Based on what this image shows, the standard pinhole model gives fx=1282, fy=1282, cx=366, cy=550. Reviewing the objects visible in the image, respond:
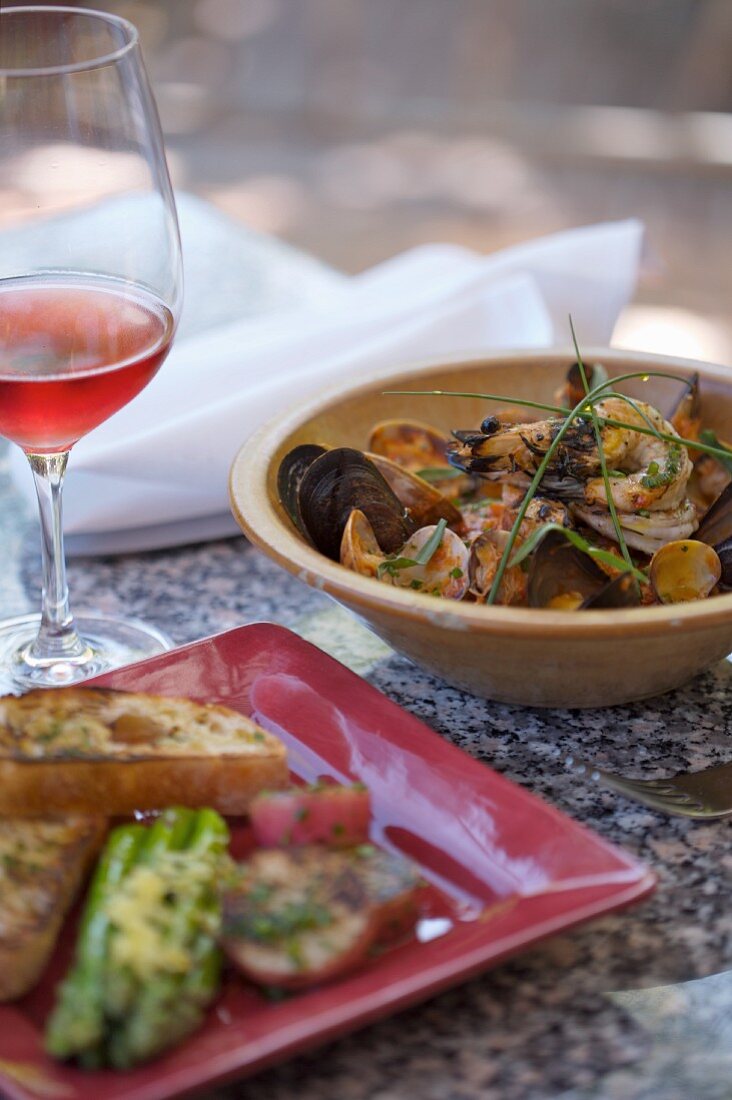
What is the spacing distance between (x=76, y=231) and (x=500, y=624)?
564mm

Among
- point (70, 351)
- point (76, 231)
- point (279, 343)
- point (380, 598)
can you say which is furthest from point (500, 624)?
point (279, 343)

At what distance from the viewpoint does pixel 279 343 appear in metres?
1.73

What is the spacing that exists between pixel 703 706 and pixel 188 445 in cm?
68

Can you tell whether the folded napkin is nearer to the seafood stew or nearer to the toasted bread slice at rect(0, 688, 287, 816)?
the seafood stew

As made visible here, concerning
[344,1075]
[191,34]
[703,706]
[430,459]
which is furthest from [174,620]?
[191,34]

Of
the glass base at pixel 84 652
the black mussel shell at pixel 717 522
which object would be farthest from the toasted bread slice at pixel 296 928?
the black mussel shell at pixel 717 522

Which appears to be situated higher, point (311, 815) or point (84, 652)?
point (311, 815)

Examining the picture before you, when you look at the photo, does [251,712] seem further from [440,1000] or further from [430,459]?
[430,459]

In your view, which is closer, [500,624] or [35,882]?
[35,882]

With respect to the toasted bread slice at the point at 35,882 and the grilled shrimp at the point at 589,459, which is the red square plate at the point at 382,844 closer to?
the toasted bread slice at the point at 35,882

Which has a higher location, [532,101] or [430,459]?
[430,459]

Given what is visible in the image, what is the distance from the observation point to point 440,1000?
2.82 ft

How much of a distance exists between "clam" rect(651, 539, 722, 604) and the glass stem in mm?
570

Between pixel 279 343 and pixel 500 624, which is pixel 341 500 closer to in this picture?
pixel 500 624
